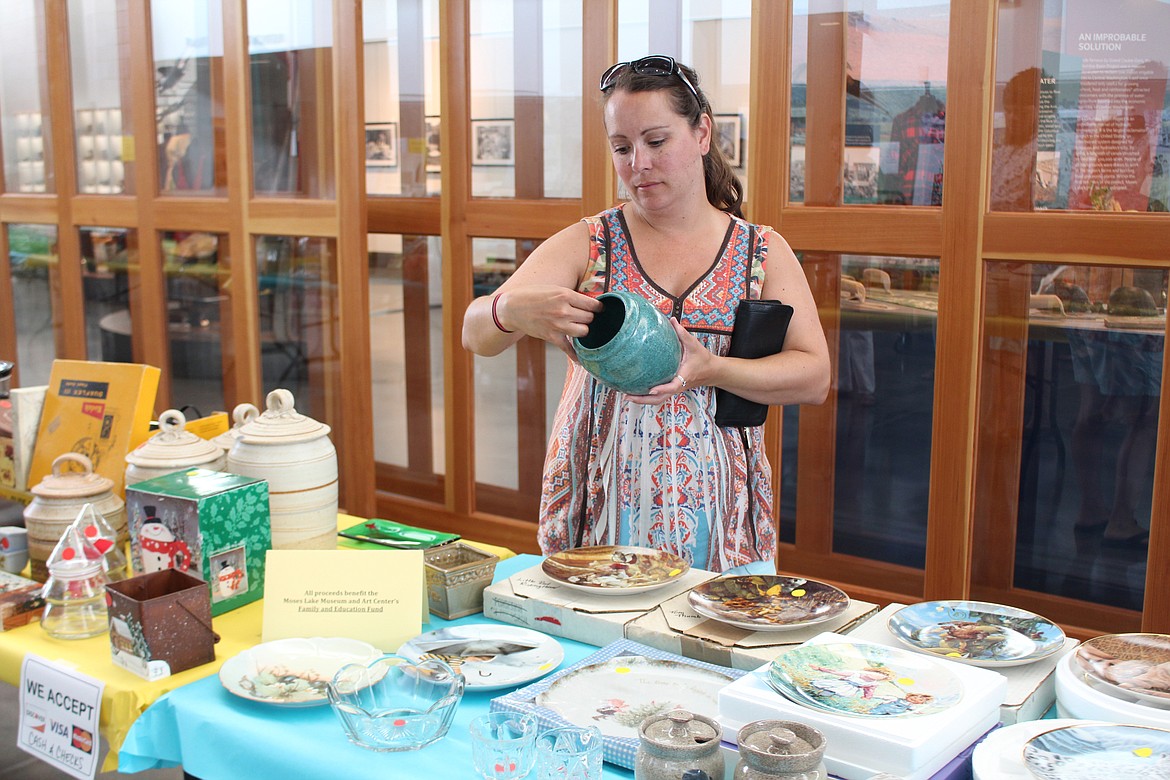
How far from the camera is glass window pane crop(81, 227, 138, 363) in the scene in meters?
4.66

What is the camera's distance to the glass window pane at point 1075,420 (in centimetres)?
261

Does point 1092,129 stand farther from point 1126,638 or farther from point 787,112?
point 1126,638

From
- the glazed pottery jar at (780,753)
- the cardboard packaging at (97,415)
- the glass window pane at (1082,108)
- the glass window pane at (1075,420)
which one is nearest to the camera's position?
the glazed pottery jar at (780,753)

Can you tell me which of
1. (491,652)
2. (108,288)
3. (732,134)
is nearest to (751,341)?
(491,652)

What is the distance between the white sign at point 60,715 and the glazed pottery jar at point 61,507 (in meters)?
0.32

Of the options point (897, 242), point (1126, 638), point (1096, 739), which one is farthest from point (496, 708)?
point (897, 242)

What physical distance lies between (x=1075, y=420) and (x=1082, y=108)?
74cm

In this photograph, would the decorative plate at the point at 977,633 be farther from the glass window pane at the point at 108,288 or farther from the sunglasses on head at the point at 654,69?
the glass window pane at the point at 108,288

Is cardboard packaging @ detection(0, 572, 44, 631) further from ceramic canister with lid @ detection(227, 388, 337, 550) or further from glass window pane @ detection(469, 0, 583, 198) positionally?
glass window pane @ detection(469, 0, 583, 198)

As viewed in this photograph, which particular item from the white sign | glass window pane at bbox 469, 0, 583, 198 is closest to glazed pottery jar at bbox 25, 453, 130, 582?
the white sign

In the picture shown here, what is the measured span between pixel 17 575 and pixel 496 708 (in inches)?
40.2

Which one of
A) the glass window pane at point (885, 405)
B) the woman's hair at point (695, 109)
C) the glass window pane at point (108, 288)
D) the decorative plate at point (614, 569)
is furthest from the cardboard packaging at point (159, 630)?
the glass window pane at point (108, 288)

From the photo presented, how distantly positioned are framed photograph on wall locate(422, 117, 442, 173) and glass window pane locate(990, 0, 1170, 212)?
181 cm

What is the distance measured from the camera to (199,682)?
144 centimetres
